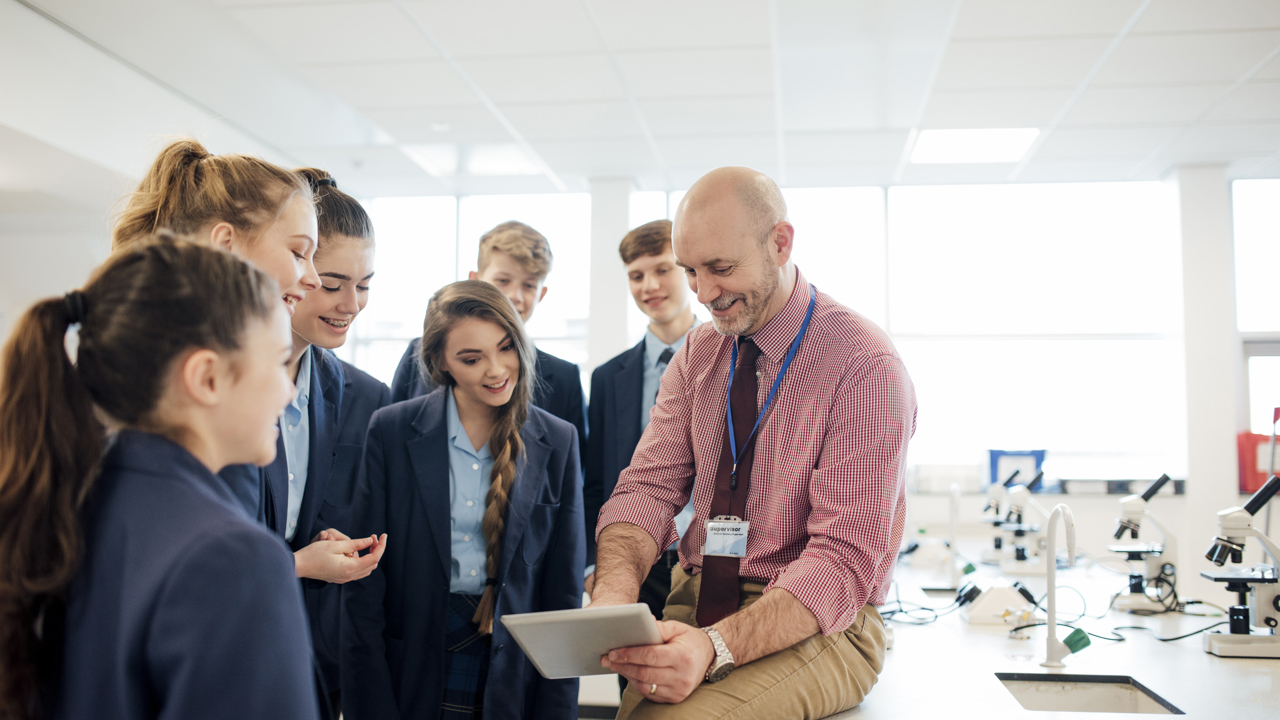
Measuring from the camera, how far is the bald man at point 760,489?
4.55ft

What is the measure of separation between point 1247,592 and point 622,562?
84.1 inches

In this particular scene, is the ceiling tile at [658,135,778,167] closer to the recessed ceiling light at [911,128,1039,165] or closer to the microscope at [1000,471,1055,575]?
the recessed ceiling light at [911,128,1039,165]

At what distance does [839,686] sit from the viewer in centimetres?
148

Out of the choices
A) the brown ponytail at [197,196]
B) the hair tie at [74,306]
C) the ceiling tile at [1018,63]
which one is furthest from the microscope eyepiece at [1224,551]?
the hair tie at [74,306]

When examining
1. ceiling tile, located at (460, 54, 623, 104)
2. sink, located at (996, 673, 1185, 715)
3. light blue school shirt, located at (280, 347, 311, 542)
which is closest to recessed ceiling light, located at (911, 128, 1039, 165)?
ceiling tile, located at (460, 54, 623, 104)

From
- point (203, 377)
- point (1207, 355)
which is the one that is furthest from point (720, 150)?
point (203, 377)

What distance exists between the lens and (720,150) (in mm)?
5480

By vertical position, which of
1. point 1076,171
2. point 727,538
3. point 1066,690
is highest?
point 1076,171

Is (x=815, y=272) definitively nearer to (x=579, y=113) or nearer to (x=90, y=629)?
(x=579, y=113)

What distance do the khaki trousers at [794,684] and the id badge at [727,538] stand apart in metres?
0.08

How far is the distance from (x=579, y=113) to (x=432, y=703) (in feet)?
12.5

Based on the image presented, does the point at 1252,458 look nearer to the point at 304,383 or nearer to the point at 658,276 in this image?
the point at 658,276

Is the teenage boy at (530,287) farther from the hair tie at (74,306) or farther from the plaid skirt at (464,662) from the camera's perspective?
the hair tie at (74,306)

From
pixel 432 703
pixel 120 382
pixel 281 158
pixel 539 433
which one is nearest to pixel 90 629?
pixel 120 382
